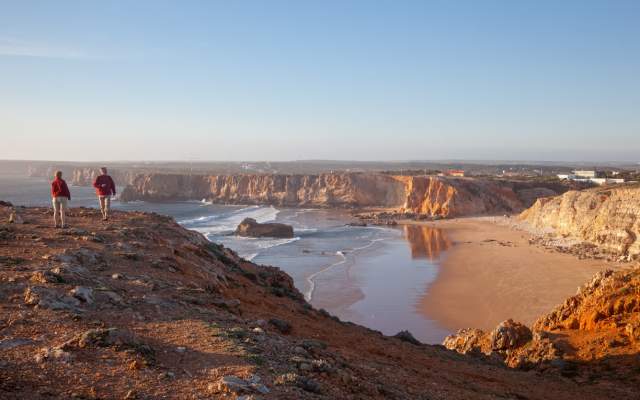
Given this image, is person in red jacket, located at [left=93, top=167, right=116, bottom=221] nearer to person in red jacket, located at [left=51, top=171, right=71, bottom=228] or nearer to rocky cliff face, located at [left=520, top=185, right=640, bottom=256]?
person in red jacket, located at [left=51, top=171, right=71, bottom=228]

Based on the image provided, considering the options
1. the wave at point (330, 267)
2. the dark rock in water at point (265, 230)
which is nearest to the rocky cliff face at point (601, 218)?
the wave at point (330, 267)

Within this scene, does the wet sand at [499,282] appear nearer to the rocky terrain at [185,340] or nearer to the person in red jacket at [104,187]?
the rocky terrain at [185,340]

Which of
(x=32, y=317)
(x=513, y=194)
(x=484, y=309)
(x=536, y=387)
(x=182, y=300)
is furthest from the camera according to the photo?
(x=513, y=194)

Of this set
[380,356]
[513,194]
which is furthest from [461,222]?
[380,356]

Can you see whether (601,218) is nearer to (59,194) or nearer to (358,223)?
(358,223)

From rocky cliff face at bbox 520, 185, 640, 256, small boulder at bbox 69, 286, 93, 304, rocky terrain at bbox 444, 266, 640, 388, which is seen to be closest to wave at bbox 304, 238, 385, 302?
rocky terrain at bbox 444, 266, 640, 388

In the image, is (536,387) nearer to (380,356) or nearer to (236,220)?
(380,356)

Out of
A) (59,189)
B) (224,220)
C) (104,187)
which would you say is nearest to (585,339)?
(104,187)
